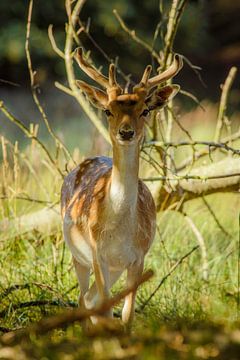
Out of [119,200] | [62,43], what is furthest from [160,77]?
[62,43]

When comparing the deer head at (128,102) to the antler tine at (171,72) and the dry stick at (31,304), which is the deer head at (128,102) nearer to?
the antler tine at (171,72)

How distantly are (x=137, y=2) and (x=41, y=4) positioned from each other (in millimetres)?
2363

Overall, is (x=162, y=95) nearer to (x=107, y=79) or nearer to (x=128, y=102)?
(x=107, y=79)

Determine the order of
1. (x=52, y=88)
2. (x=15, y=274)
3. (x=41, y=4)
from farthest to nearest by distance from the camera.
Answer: (x=52, y=88)
(x=41, y=4)
(x=15, y=274)

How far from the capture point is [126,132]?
397 centimetres

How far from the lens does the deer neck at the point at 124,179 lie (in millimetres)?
4199

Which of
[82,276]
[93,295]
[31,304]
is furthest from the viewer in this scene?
[82,276]

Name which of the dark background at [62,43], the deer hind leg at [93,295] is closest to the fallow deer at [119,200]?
the deer hind leg at [93,295]

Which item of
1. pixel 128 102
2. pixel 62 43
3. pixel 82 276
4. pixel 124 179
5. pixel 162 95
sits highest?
pixel 62 43

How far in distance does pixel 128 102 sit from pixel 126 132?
8.3 inches

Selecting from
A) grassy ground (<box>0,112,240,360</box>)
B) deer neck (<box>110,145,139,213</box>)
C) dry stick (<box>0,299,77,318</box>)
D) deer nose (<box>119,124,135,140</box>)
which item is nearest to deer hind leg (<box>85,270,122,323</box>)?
grassy ground (<box>0,112,240,360</box>)

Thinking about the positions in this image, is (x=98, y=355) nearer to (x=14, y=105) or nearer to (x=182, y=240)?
(x=182, y=240)

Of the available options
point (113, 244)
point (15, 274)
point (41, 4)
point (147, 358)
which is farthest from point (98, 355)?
point (41, 4)

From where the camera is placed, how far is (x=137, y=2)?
1897 centimetres
